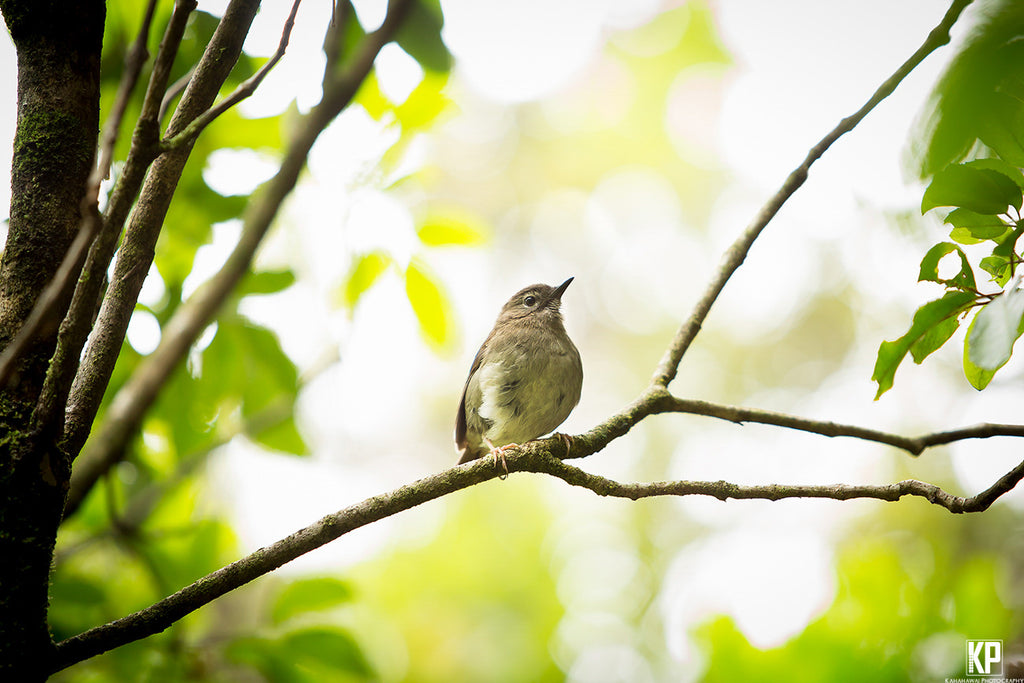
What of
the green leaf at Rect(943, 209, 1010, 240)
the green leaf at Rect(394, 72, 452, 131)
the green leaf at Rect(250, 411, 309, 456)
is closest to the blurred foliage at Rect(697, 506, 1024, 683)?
the green leaf at Rect(943, 209, 1010, 240)

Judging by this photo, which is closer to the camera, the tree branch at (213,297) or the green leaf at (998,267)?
the green leaf at (998,267)

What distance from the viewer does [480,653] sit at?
1011 cm

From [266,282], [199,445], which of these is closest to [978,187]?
[266,282]

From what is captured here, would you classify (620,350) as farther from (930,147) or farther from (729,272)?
(930,147)

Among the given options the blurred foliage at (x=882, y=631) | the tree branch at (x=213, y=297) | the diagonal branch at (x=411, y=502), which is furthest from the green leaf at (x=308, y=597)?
the blurred foliage at (x=882, y=631)

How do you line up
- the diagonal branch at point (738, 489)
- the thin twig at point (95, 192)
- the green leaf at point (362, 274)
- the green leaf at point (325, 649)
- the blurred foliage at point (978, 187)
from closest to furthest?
the blurred foliage at point (978, 187)
the thin twig at point (95, 192)
the diagonal branch at point (738, 489)
the green leaf at point (325, 649)
the green leaf at point (362, 274)

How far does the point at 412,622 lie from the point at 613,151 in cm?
1000

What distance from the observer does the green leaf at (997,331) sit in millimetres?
1312

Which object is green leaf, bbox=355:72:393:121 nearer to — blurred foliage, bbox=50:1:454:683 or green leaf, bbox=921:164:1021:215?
blurred foliage, bbox=50:1:454:683

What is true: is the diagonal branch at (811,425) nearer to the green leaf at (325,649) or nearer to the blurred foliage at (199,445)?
the blurred foliage at (199,445)

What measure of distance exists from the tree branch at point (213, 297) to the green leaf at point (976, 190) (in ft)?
5.17

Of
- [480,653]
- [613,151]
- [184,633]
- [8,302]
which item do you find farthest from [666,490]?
[613,151]

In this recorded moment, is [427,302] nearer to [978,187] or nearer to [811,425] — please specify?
[811,425]

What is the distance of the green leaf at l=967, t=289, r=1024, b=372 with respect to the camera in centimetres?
131
